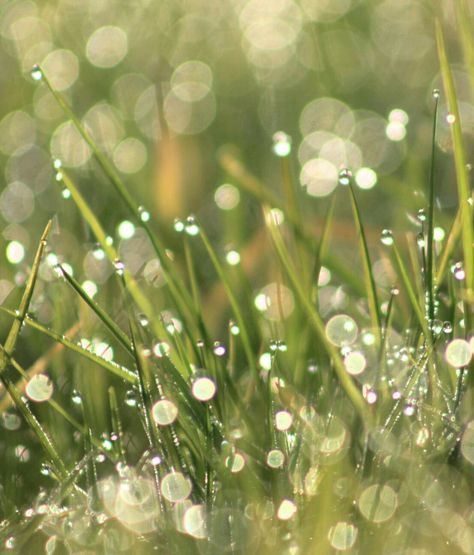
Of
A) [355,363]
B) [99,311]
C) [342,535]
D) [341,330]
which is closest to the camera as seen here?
[342,535]

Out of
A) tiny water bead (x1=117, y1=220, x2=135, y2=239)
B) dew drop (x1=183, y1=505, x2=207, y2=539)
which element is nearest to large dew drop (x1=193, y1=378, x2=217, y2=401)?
dew drop (x1=183, y1=505, x2=207, y2=539)

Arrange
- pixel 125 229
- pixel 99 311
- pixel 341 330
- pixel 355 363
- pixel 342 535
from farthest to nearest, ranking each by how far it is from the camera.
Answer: pixel 125 229 → pixel 341 330 → pixel 355 363 → pixel 99 311 → pixel 342 535

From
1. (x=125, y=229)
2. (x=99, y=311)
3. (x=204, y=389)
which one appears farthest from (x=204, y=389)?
(x=125, y=229)

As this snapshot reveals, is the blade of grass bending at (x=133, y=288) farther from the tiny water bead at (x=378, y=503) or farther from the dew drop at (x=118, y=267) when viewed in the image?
the tiny water bead at (x=378, y=503)

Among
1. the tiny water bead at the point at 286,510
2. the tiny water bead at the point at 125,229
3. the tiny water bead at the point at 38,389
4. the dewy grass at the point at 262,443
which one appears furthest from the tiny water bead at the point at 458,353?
the tiny water bead at the point at 125,229

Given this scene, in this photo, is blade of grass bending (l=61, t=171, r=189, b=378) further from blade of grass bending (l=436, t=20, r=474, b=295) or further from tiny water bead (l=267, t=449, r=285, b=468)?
blade of grass bending (l=436, t=20, r=474, b=295)

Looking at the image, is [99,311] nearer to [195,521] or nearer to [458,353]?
[195,521]
